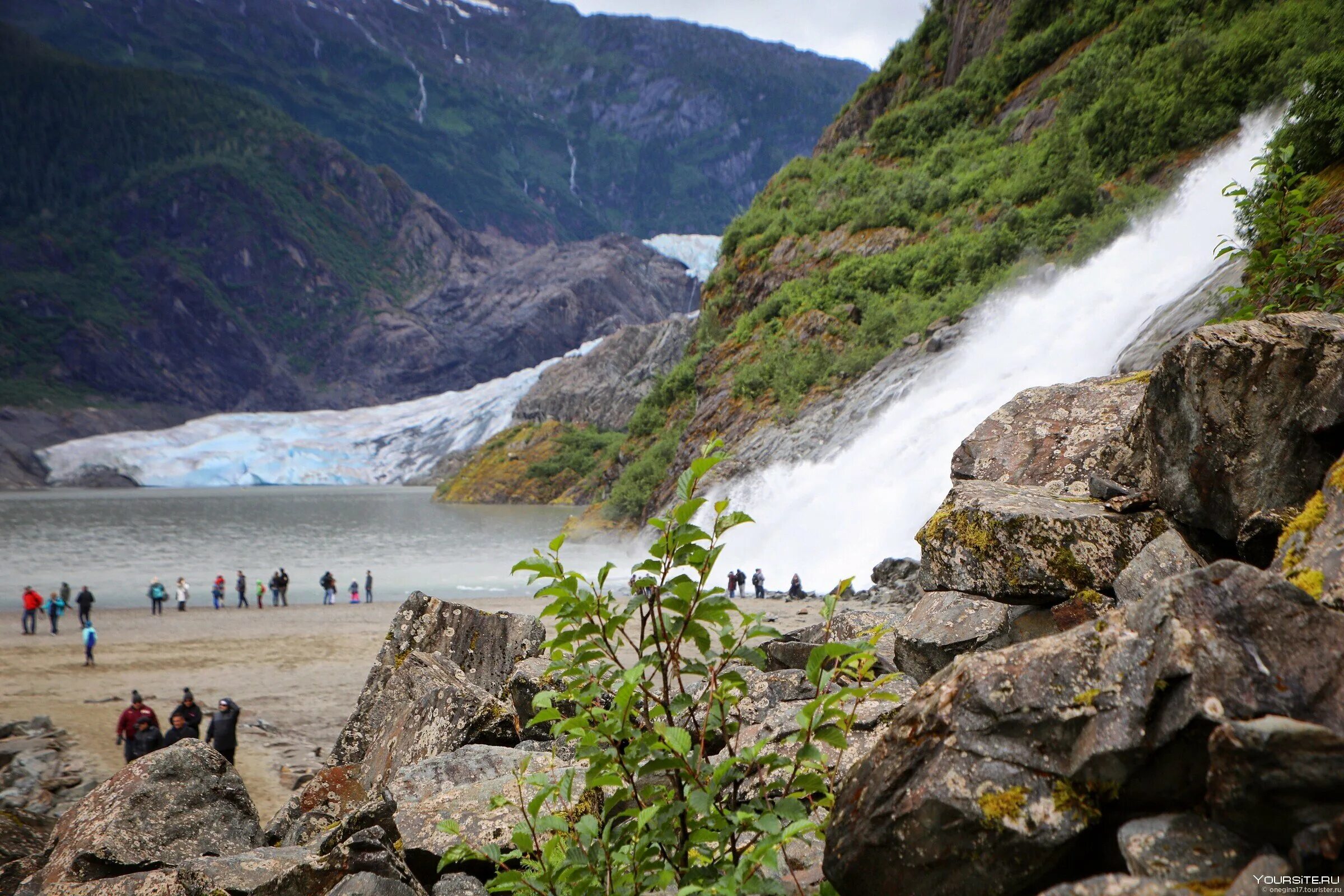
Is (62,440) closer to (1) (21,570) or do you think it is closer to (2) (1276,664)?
(1) (21,570)

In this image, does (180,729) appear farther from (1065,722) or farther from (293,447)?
(293,447)

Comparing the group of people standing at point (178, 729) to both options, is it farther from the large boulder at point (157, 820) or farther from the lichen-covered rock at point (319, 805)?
the lichen-covered rock at point (319, 805)

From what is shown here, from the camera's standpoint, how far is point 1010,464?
20.8ft

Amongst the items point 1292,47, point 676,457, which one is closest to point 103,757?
point 676,457

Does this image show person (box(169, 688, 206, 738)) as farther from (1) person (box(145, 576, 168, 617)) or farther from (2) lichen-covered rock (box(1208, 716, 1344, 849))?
(1) person (box(145, 576, 168, 617))

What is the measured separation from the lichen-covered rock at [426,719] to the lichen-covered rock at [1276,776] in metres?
5.82

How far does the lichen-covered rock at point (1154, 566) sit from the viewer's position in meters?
3.77

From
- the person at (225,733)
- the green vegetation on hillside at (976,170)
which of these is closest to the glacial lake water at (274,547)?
the green vegetation on hillside at (976,170)

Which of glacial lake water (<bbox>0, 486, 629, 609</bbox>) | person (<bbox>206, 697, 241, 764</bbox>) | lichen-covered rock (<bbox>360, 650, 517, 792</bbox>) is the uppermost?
lichen-covered rock (<bbox>360, 650, 517, 792</bbox>)

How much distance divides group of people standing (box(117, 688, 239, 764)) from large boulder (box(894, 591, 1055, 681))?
978 centimetres

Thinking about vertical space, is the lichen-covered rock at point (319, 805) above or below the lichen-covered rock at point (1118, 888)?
below

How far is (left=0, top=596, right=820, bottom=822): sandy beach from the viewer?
13391 mm

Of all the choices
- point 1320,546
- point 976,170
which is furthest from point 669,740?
point 976,170

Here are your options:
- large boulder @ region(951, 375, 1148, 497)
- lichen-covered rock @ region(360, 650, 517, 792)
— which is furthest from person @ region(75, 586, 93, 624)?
large boulder @ region(951, 375, 1148, 497)
